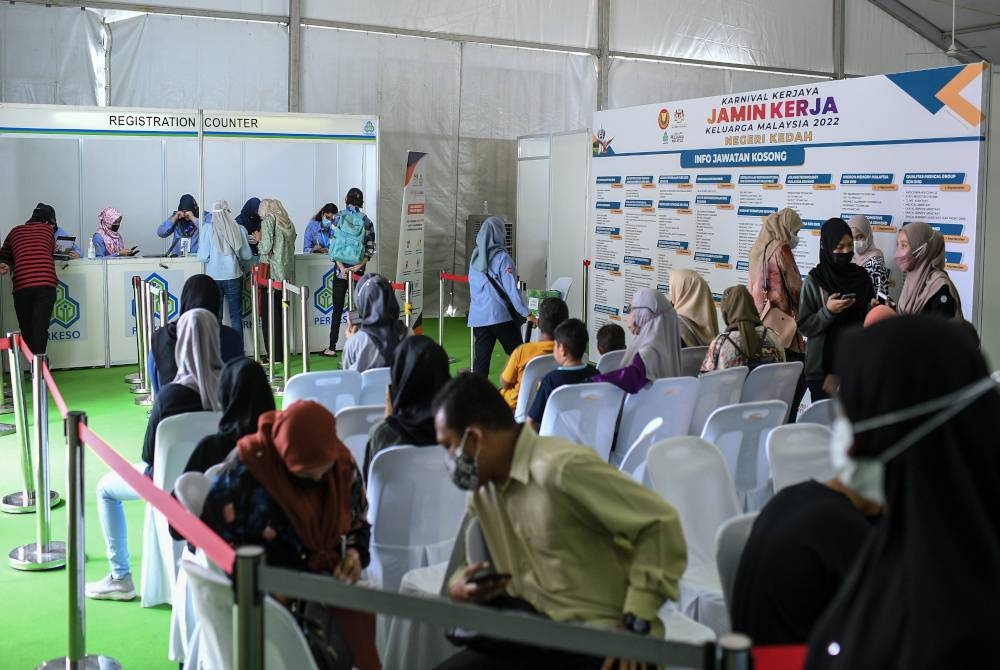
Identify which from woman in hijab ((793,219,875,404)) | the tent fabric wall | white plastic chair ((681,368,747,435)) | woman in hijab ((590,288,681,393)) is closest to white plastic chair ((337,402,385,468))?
woman in hijab ((590,288,681,393))

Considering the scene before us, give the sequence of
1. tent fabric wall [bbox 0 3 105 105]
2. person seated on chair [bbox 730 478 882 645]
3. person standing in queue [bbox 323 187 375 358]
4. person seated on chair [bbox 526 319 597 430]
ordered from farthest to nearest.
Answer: tent fabric wall [bbox 0 3 105 105] → person standing in queue [bbox 323 187 375 358] → person seated on chair [bbox 526 319 597 430] → person seated on chair [bbox 730 478 882 645]

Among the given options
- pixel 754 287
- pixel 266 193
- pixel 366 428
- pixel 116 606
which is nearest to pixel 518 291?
pixel 754 287

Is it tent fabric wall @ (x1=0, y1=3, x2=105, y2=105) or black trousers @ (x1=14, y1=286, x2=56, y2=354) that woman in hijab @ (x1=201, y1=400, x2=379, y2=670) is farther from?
tent fabric wall @ (x1=0, y1=3, x2=105, y2=105)

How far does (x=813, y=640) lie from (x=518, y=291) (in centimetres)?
645

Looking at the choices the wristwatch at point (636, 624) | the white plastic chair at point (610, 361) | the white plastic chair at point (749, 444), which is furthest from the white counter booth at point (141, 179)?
the wristwatch at point (636, 624)

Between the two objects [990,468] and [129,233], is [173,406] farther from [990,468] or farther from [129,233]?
[129,233]

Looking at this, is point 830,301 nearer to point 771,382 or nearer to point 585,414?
point 771,382

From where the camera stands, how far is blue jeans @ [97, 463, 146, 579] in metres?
4.14

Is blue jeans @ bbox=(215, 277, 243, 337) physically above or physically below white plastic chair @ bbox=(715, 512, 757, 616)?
above

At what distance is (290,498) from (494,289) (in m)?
5.24

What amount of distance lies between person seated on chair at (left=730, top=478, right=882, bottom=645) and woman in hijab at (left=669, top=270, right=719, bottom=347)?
481cm

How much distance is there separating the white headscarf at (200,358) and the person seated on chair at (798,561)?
9.69 ft

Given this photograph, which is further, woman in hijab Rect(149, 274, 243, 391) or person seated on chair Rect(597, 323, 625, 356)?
person seated on chair Rect(597, 323, 625, 356)

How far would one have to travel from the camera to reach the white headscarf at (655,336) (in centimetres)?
552
